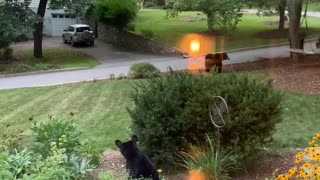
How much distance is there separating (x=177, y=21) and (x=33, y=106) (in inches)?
1094

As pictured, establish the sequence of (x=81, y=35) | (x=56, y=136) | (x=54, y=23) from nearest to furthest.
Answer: (x=56, y=136)
(x=81, y=35)
(x=54, y=23)

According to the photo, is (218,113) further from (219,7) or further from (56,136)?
(219,7)

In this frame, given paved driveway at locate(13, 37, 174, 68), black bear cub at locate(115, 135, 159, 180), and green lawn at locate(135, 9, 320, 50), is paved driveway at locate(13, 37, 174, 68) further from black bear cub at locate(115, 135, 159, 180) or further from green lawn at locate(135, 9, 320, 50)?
black bear cub at locate(115, 135, 159, 180)

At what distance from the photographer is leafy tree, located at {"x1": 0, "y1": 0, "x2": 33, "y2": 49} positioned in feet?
90.0

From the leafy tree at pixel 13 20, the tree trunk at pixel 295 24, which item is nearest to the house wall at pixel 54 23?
the leafy tree at pixel 13 20

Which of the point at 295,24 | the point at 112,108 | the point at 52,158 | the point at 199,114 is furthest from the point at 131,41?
the point at 52,158

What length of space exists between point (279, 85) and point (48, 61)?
16736mm

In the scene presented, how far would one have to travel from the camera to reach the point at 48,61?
29484 millimetres

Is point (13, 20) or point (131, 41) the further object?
point (131, 41)

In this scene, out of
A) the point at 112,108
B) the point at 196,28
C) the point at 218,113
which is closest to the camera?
the point at 218,113

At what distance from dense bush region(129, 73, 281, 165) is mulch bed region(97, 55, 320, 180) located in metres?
0.36

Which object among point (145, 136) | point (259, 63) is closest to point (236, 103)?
point (145, 136)

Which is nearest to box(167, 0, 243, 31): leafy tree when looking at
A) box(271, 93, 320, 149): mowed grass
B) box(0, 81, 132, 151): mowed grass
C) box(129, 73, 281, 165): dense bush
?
box(0, 81, 132, 151): mowed grass

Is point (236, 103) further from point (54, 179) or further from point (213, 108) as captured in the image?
point (54, 179)
